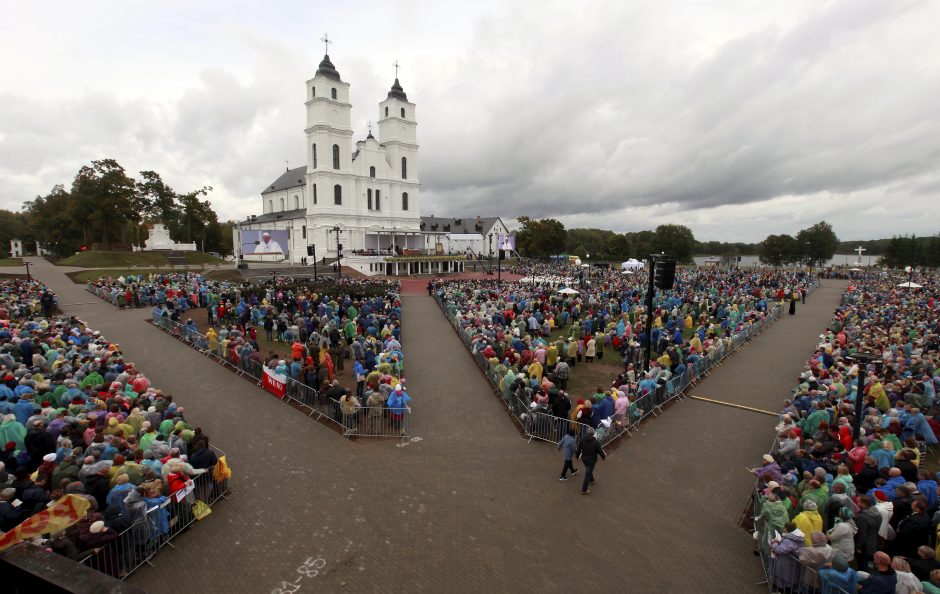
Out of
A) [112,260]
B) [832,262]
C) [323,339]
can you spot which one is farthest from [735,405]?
[832,262]

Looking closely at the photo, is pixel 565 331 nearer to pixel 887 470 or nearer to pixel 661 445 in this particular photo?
pixel 661 445

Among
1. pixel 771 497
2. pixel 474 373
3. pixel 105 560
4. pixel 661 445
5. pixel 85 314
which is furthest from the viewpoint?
pixel 85 314

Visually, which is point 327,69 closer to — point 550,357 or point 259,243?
point 259,243

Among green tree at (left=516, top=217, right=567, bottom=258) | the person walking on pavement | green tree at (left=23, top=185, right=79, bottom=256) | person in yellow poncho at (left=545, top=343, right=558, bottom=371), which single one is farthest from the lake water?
green tree at (left=23, top=185, right=79, bottom=256)

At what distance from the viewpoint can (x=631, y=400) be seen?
11836 millimetres

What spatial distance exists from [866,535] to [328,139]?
60.9 m

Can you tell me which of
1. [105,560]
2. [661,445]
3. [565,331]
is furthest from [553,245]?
[105,560]

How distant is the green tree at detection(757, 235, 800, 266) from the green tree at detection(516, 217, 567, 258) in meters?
39.2

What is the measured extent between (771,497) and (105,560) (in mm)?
9067

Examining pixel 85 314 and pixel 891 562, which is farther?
pixel 85 314

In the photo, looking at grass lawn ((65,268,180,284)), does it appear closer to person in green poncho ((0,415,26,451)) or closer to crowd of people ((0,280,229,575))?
crowd of people ((0,280,229,575))

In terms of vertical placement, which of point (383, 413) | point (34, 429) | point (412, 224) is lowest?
point (383, 413)

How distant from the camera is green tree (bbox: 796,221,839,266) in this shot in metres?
81.1

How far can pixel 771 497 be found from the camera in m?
6.65
